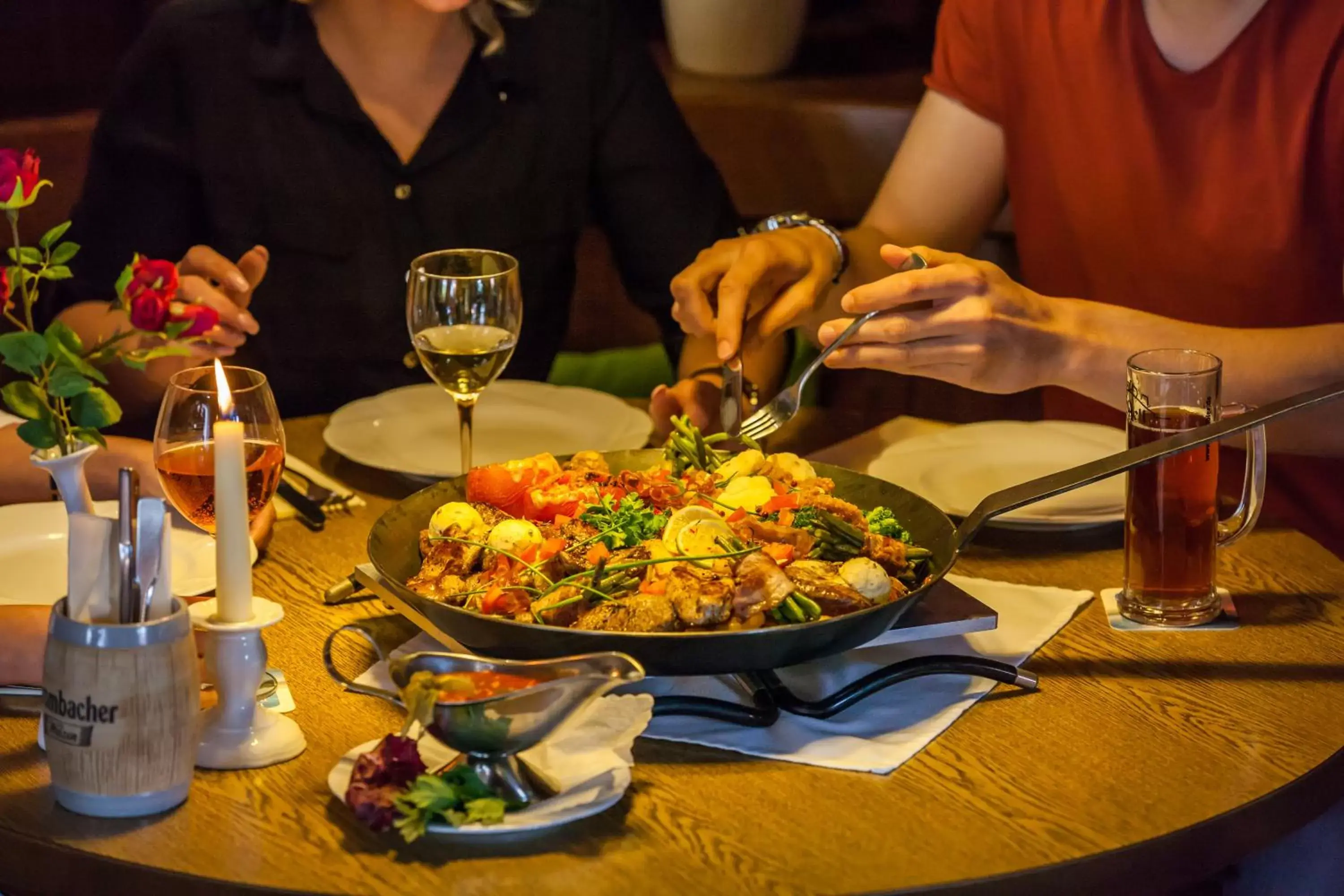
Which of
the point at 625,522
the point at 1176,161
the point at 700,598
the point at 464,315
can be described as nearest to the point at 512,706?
the point at 700,598

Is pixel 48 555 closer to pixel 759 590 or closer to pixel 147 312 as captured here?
pixel 147 312

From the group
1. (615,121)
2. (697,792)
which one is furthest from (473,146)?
(697,792)

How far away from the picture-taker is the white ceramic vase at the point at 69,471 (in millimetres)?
1124

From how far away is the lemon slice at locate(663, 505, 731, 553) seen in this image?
1.22 meters

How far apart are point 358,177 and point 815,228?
0.84m

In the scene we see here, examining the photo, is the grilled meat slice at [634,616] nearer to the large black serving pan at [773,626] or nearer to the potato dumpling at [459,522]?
the large black serving pan at [773,626]

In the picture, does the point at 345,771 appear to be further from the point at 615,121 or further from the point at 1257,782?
the point at 615,121

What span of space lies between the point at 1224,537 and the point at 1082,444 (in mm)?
393

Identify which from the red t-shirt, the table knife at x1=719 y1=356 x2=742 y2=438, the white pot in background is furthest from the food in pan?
the white pot in background

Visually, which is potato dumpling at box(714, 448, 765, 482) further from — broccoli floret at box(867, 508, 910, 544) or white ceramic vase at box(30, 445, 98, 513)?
white ceramic vase at box(30, 445, 98, 513)

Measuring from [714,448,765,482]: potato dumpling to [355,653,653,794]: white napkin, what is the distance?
0.34m

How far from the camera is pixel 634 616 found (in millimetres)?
1123

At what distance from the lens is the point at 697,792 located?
42.1 inches

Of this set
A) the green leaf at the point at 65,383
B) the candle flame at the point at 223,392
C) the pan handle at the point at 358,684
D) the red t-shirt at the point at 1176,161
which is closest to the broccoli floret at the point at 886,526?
the pan handle at the point at 358,684
